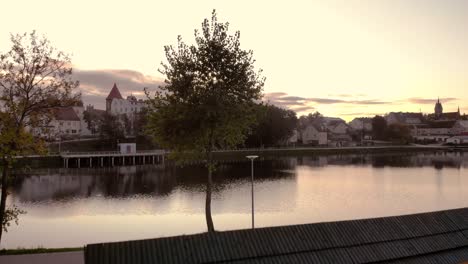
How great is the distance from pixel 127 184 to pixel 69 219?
21.3 metres

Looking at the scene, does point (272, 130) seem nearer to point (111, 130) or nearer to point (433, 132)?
point (111, 130)

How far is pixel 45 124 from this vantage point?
16984 millimetres

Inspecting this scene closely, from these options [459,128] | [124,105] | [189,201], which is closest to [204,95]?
[189,201]

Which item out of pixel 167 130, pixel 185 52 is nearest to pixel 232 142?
pixel 167 130

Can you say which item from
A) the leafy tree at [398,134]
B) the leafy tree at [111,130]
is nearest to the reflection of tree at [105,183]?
the leafy tree at [111,130]

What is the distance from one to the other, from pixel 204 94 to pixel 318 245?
10.0 m

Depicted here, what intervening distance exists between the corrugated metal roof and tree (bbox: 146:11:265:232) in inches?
318

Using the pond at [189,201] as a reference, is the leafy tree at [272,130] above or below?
above

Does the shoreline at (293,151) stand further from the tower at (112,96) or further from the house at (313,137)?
the tower at (112,96)

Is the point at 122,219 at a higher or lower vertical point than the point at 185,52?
lower

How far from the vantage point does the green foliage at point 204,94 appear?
20.5 m

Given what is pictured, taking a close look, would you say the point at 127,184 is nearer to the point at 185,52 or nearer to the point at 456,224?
the point at 185,52

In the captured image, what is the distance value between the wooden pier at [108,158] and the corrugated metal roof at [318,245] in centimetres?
6488

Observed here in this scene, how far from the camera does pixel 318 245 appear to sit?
13.9m
